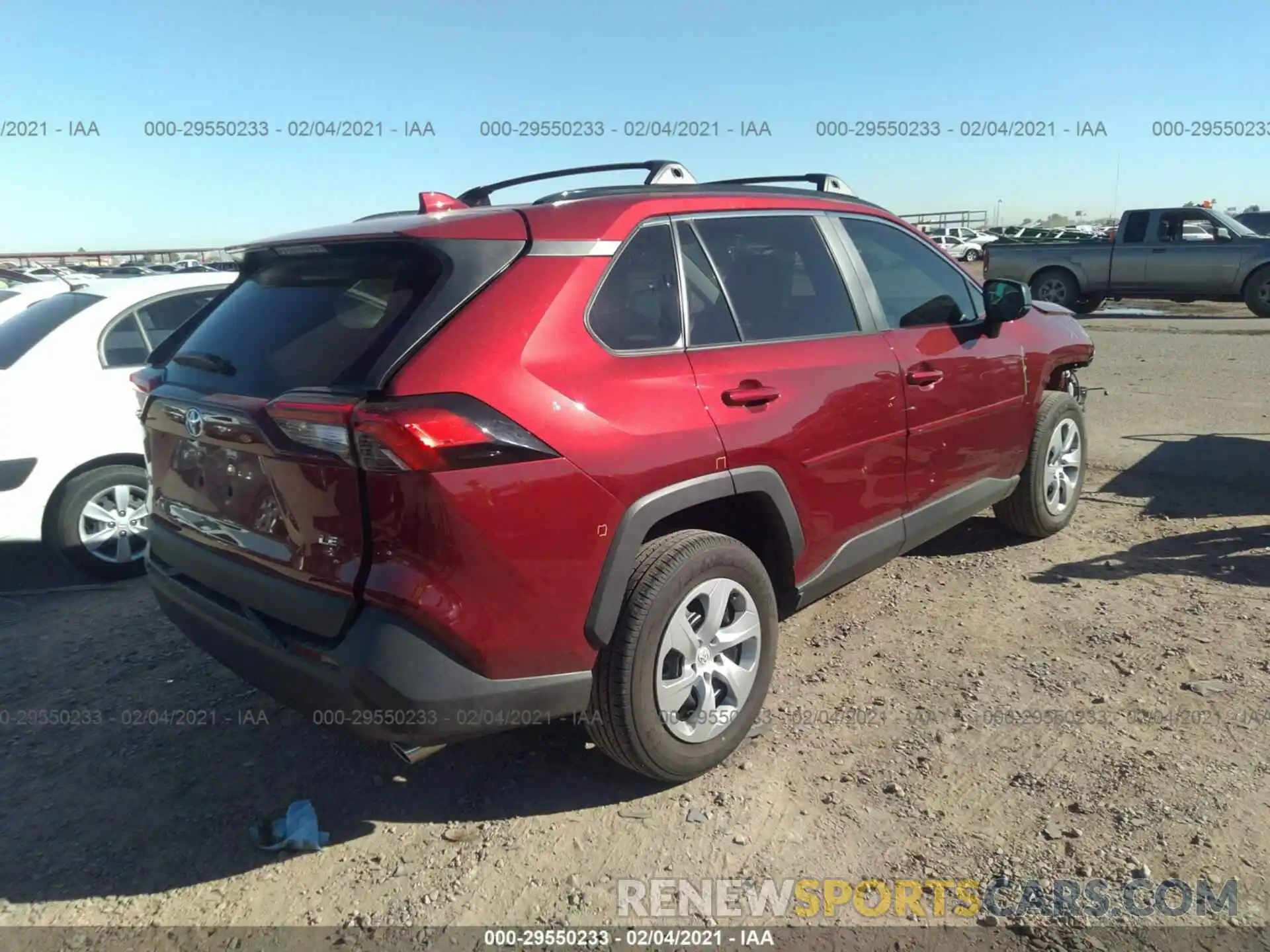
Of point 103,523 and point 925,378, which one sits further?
point 103,523

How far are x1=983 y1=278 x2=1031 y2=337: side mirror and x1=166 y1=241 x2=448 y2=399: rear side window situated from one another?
288cm

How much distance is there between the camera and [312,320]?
105 inches

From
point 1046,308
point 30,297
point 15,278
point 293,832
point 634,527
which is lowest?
point 293,832

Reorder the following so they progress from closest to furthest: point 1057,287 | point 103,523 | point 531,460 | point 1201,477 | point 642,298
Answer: point 531,460, point 642,298, point 103,523, point 1201,477, point 1057,287

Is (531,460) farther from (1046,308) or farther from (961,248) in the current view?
(961,248)

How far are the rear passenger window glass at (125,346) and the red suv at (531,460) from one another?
1.99 metres

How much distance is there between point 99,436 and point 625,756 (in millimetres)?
3583

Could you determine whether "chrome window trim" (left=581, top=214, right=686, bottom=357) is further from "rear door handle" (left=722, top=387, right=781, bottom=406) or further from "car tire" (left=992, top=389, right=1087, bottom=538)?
"car tire" (left=992, top=389, right=1087, bottom=538)

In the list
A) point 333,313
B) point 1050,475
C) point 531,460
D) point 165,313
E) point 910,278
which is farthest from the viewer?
point 165,313

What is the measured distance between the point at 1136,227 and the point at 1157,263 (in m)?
0.77

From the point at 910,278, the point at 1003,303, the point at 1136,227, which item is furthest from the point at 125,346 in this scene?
the point at 1136,227

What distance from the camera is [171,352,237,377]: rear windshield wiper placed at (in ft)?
9.09

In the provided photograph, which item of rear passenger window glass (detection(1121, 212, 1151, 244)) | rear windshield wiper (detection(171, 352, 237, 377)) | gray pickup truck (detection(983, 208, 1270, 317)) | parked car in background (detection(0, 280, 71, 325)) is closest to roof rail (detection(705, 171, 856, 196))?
rear windshield wiper (detection(171, 352, 237, 377))

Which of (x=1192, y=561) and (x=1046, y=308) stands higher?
(x=1046, y=308)
